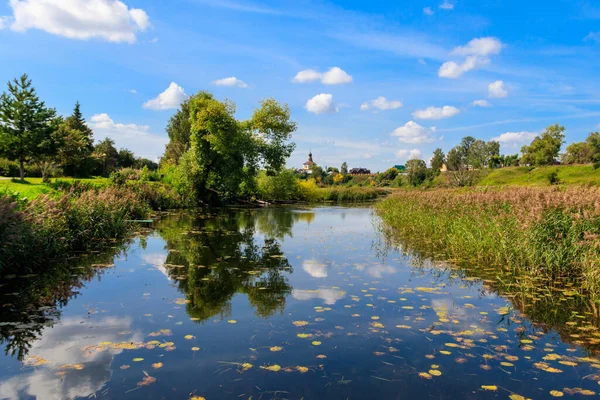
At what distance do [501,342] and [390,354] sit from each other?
65.3 inches

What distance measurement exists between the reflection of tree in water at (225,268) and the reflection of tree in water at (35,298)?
6.51 feet

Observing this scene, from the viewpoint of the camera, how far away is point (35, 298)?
22.5 feet

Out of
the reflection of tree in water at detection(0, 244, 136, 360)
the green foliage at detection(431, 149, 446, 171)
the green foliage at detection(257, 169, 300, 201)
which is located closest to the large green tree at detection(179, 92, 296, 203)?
the green foliage at detection(257, 169, 300, 201)

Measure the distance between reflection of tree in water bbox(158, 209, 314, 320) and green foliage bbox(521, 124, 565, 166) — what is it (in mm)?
67706

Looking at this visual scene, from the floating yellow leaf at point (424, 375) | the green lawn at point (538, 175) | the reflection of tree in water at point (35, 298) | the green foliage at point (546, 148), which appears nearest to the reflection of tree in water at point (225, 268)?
the reflection of tree in water at point (35, 298)

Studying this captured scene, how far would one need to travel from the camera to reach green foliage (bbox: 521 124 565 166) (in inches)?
2670

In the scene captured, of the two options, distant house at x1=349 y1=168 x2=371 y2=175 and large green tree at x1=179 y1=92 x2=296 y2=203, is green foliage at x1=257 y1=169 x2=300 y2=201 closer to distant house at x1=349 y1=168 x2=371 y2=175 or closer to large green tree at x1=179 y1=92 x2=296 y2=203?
large green tree at x1=179 y1=92 x2=296 y2=203

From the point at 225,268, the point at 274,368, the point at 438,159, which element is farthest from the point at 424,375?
the point at 438,159

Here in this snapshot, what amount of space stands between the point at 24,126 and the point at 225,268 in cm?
2869

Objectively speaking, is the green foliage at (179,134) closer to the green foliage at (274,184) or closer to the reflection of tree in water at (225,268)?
the green foliage at (274,184)

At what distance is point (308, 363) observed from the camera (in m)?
4.63

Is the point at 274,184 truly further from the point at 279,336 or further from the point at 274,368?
the point at 274,368

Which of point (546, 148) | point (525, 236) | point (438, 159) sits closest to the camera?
point (525, 236)

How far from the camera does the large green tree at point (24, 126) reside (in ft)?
94.2
